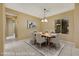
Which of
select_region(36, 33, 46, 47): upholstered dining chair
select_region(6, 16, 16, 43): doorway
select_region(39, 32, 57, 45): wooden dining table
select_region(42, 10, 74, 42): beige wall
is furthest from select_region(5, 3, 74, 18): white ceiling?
select_region(36, 33, 46, 47): upholstered dining chair

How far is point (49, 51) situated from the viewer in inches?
96.1

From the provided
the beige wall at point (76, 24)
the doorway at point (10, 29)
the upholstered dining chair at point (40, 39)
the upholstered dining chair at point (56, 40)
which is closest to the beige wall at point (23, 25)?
the doorway at point (10, 29)

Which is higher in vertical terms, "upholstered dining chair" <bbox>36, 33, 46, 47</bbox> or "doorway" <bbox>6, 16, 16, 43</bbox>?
"doorway" <bbox>6, 16, 16, 43</bbox>

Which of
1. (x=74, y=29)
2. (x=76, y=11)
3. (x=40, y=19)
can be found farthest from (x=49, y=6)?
(x=74, y=29)

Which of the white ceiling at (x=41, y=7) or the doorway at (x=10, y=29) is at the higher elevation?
the white ceiling at (x=41, y=7)

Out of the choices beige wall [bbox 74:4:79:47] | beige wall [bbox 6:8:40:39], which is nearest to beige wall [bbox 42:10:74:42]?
beige wall [bbox 74:4:79:47]

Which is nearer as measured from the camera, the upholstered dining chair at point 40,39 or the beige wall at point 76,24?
the beige wall at point 76,24

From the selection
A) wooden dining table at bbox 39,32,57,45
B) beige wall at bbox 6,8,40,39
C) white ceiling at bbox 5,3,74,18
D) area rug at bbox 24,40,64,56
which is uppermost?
white ceiling at bbox 5,3,74,18

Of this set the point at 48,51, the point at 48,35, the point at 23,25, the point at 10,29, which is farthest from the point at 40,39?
the point at 10,29

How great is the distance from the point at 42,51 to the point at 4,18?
112 cm

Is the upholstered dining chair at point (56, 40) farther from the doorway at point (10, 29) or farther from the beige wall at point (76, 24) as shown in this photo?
the doorway at point (10, 29)

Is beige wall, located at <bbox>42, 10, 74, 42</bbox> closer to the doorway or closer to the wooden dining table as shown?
Result: the wooden dining table

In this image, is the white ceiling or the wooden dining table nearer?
the white ceiling

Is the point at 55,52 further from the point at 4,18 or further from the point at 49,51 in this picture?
the point at 4,18
